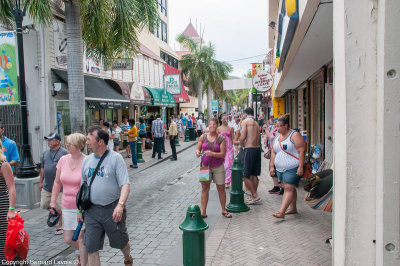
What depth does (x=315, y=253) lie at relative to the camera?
4559 mm

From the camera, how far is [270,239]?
16.8 ft

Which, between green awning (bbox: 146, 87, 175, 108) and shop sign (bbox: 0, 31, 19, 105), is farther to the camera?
green awning (bbox: 146, 87, 175, 108)

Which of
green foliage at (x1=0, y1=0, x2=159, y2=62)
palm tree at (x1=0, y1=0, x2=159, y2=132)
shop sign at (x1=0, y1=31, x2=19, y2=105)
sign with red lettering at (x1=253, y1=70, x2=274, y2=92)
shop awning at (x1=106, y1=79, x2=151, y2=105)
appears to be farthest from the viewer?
shop awning at (x1=106, y1=79, x2=151, y2=105)

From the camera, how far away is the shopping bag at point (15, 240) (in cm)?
379

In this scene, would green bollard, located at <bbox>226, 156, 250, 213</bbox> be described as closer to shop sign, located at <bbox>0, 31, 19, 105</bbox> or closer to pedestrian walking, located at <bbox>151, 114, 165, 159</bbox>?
shop sign, located at <bbox>0, 31, 19, 105</bbox>

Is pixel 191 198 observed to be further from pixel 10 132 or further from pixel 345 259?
pixel 10 132

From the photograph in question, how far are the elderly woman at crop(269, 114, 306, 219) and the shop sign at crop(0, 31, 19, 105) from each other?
18.5ft

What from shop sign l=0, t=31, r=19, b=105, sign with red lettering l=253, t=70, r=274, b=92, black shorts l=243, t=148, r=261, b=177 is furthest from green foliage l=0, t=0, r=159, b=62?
black shorts l=243, t=148, r=261, b=177

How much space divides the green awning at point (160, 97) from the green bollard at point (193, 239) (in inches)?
674

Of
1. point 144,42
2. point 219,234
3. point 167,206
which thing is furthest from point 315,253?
point 144,42

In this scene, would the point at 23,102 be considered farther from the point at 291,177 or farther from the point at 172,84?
the point at 172,84

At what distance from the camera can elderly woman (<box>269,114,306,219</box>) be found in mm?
5820

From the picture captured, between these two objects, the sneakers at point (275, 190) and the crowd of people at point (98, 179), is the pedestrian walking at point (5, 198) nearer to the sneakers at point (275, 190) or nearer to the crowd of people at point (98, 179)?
the crowd of people at point (98, 179)

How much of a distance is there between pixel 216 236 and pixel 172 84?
20266 mm
